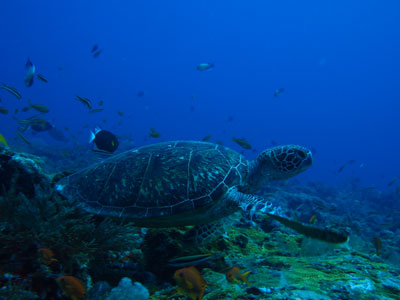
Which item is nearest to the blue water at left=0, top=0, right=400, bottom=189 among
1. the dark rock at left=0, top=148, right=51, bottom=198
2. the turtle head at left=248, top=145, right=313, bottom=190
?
the turtle head at left=248, top=145, right=313, bottom=190

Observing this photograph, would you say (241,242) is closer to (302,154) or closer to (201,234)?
(201,234)

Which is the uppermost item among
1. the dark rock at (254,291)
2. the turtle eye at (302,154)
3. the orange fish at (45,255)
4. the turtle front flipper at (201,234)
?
the turtle eye at (302,154)

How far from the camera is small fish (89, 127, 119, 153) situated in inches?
237

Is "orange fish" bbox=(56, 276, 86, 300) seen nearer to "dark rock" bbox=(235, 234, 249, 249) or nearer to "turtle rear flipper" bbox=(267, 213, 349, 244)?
"turtle rear flipper" bbox=(267, 213, 349, 244)

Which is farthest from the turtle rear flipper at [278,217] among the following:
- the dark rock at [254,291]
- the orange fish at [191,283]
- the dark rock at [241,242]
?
the orange fish at [191,283]

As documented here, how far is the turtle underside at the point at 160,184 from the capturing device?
305 centimetres

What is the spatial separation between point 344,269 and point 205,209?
1.70 meters

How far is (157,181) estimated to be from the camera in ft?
10.8

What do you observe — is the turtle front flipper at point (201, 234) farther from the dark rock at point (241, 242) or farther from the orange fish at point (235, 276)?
the orange fish at point (235, 276)

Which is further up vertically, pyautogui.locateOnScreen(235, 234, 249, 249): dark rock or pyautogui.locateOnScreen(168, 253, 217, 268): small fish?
pyautogui.locateOnScreen(235, 234, 249, 249): dark rock

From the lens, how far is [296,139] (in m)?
134

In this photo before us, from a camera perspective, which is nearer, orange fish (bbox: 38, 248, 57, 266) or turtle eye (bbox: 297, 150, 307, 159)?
orange fish (bbox: 38, 248, 57, 266)

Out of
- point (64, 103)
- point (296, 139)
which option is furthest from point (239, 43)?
point (64, 103)

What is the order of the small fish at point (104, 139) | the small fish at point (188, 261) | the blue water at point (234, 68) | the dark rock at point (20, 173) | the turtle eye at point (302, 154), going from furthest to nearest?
the blue water at point (234, 68), the small fish at point (104, 139), the turtle eye at point (302, 154), the dark rock at point (20, 173), the small fish at point (188, 261)
